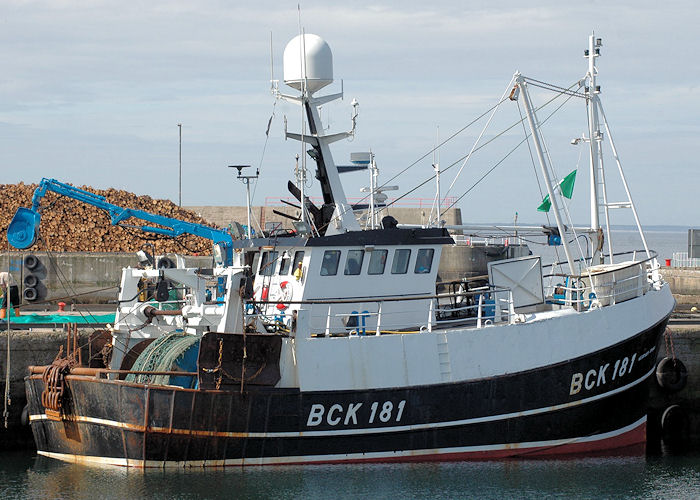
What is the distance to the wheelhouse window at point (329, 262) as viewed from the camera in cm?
1600

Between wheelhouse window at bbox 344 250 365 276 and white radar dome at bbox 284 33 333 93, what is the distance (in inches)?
118

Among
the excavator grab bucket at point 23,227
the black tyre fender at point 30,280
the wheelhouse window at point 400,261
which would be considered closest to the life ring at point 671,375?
the wheelhouse window at point 400,261

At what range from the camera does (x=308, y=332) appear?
14797 mm

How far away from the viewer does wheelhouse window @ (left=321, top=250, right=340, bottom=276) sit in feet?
52.5

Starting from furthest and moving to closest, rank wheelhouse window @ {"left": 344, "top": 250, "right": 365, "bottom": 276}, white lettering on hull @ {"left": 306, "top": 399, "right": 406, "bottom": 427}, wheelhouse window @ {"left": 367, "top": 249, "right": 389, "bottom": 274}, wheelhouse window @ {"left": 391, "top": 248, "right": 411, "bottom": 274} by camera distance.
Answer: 1. wheelhouse window @ {"left": 391, "top": 248, "right": 411, "bottom": 274}
2. wheelhouse window @ {"left": 367, "top": 249, "right": 389, "bottom": 274}
3. wheelhouse window @ {"left": 344, "top": 250, "right": 365, "bottom": 276}
4. white lettering on hull @ {"left": 306, "top": 399, "right": 406, "bottom": 427}

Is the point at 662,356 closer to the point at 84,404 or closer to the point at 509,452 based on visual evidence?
the point at 509,452

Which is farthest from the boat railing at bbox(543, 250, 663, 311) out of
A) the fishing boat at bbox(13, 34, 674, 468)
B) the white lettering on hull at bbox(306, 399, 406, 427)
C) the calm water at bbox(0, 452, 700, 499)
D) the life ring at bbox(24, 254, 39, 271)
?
the life ring at bbox(24, 254, 39, 271)

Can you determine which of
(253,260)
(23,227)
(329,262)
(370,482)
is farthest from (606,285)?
(23,227)

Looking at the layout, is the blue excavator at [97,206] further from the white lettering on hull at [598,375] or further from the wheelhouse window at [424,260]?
the white lettering on hull at [598,375]

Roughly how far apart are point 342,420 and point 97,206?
6.28 meters

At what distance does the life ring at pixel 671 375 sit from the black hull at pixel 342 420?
212 centimetres

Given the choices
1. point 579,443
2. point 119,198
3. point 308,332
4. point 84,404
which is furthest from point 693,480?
point 119,198

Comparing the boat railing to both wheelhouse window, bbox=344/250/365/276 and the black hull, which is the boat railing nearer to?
the black hull

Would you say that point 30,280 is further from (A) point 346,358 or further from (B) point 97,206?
(A) point 346,358
